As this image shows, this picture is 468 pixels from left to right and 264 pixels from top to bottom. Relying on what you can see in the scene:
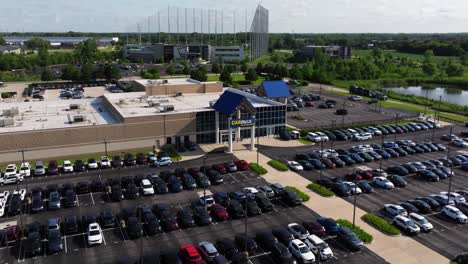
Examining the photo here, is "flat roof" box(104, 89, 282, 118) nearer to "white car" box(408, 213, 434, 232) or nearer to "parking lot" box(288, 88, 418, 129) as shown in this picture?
"parking lot" box(288, 88, 418, 129)

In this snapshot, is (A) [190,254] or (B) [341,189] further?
(B) [341,189]

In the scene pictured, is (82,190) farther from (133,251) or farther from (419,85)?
(419,85)

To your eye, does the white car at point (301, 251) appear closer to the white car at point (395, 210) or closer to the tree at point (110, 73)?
the white car at point (395, 210)

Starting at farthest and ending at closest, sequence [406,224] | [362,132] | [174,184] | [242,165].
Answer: [362,132] → [242,165] → [174,184] → [406,224]

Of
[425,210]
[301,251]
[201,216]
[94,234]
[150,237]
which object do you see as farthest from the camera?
[425,210]

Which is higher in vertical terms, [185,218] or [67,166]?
[67,166]

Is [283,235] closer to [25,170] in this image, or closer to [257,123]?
[257,123]

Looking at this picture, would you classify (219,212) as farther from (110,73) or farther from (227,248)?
(110,73)

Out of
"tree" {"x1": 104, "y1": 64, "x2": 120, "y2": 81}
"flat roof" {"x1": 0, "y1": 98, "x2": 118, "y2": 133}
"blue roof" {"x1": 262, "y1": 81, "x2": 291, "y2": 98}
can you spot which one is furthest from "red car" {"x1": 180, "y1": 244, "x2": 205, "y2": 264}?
"tree" {"x1": 104, "y1": 64, "x2": 120, "y2": 81}

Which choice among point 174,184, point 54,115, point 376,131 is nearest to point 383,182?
point 174,184

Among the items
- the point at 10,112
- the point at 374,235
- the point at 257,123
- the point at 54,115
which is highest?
the point at 10,112
